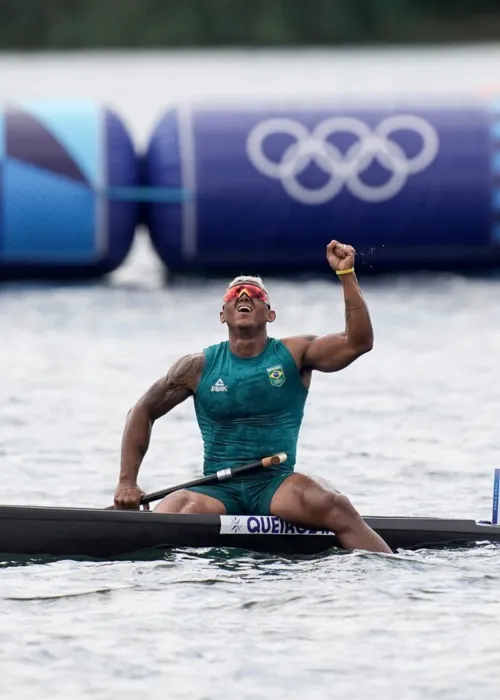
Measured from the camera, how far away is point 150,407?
1088cm

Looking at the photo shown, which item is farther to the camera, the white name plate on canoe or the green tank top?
the green tank top

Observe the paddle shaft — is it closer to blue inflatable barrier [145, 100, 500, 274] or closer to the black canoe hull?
the black canoe hull

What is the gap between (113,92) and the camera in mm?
42625

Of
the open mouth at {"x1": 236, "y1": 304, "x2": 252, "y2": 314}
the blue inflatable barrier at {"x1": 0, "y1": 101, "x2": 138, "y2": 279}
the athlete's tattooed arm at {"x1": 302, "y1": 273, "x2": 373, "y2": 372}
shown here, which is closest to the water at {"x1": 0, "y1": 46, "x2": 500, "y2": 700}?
the blue inflatable barrier at {"x1": 0, "y1": 101, "x2": 138, "y2": 279}

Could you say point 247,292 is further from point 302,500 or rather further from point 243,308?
point 302,500

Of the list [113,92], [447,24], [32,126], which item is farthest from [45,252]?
[447,24]

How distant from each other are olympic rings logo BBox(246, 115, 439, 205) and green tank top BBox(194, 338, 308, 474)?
417 inches

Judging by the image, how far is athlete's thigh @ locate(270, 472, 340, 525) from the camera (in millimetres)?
10422

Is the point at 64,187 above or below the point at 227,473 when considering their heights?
above

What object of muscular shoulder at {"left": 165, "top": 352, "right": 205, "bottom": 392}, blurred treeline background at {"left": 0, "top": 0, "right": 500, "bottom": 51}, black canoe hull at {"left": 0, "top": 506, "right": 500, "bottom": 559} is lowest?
black canoe hull at {"left": 0, "top": 506, "right": 500, "bottom": 559}

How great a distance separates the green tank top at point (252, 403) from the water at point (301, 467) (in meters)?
0.68

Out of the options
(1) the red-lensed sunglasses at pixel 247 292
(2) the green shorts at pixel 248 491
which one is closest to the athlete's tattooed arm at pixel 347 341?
(1) the red-lensed sunglasses at pixel 247 292

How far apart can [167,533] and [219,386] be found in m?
0.93

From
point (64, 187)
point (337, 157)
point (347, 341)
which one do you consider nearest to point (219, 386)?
point (347, 341)
